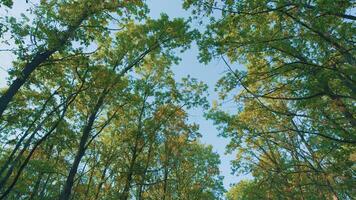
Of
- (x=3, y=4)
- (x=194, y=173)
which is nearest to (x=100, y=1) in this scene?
(x=3, y=4)

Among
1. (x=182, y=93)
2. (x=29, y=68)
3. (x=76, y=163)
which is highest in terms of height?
(x=182, y=93)

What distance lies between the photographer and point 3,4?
8219mm

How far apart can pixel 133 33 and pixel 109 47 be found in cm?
169

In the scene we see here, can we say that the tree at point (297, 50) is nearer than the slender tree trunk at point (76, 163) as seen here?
Yes

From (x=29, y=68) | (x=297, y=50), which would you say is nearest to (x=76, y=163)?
(x=29, y=68)

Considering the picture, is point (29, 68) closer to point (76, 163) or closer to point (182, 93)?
point (76, 163)

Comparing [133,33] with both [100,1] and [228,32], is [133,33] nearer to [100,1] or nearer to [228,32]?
[100,1]

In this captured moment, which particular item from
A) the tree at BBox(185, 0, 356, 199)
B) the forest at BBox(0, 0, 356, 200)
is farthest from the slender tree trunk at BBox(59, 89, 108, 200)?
the tree at BBox(185, 0, 356, 199)

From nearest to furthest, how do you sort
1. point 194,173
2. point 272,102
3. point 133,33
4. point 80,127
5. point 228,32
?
1. point 228,32
2. point 133,33
3. point 80,127
4. point 272,102
5. point 194,173

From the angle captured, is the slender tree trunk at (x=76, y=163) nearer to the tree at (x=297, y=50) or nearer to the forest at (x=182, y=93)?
the forest at (x=182, y=93)

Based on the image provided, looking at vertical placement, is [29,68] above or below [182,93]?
below

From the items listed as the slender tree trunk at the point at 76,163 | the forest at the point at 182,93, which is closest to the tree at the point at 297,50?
the forest at the point at 182,93

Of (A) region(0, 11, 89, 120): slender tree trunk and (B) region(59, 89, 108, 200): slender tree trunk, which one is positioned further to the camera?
(B) region(59, 89, 108, 200): slender tree trunk

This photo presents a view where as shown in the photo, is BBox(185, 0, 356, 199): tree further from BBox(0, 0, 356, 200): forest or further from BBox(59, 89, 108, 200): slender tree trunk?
BBox(59, 89, 108, 200): slender tree trunk
